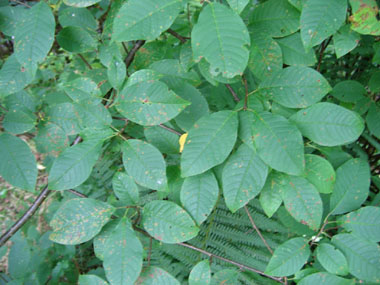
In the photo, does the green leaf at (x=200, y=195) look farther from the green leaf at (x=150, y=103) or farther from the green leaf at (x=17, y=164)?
the green leaf at (x=17, y=164)

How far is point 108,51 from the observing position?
998 millimetres

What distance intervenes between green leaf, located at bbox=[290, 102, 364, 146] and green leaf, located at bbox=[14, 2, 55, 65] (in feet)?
2.28


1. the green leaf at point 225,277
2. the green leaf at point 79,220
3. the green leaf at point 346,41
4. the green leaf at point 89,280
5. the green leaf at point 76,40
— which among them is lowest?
the green leaf at point 225,277

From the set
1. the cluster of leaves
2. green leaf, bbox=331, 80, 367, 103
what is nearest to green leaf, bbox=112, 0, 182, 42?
the cluster of leaves

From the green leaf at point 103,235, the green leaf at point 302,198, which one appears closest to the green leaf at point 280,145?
the green leaf at point 302,198

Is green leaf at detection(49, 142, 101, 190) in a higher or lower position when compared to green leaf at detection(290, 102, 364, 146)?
lower

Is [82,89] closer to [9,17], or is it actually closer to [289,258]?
[9,17]

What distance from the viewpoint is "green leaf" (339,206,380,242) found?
90cm

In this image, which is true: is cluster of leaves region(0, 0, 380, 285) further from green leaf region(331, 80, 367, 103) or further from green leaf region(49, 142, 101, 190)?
green leaf region(331, 80, 367, 103)

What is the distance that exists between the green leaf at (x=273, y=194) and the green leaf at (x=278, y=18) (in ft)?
1.29

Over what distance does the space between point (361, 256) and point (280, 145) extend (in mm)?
432

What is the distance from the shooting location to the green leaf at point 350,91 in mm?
1277

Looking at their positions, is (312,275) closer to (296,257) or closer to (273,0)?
(296,257)

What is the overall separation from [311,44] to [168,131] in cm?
47
